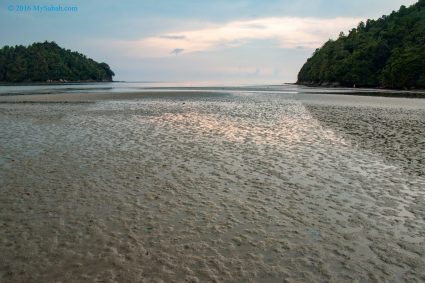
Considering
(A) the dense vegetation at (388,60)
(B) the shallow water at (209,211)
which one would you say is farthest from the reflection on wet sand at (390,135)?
(A) the dense vegetation at (388,60)

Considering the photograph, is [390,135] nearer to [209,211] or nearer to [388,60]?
[209,211]

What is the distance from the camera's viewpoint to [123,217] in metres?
9.23

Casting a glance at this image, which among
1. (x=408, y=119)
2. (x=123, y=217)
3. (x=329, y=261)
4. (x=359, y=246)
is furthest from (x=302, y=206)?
(x=408, y=119)

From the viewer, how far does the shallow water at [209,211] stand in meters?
6.72

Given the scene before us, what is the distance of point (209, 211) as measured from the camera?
9820 millimetres

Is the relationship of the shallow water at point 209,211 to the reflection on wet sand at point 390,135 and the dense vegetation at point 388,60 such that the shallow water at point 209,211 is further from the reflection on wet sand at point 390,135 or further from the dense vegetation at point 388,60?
the dense vegetation at point 388,60

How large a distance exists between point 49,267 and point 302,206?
7215mm

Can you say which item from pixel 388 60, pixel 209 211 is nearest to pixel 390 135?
pixel 209 211

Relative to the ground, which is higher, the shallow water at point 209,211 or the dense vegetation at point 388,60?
the dense vegetation at point 388,60

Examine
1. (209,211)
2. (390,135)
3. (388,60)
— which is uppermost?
(388,60)

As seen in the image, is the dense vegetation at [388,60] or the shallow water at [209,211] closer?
the shallow water at [209,211]

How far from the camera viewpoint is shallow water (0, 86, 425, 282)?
22.0ft

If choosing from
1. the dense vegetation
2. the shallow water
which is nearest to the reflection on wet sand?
the shallow water

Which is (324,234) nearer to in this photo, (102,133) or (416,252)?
(416,252)
